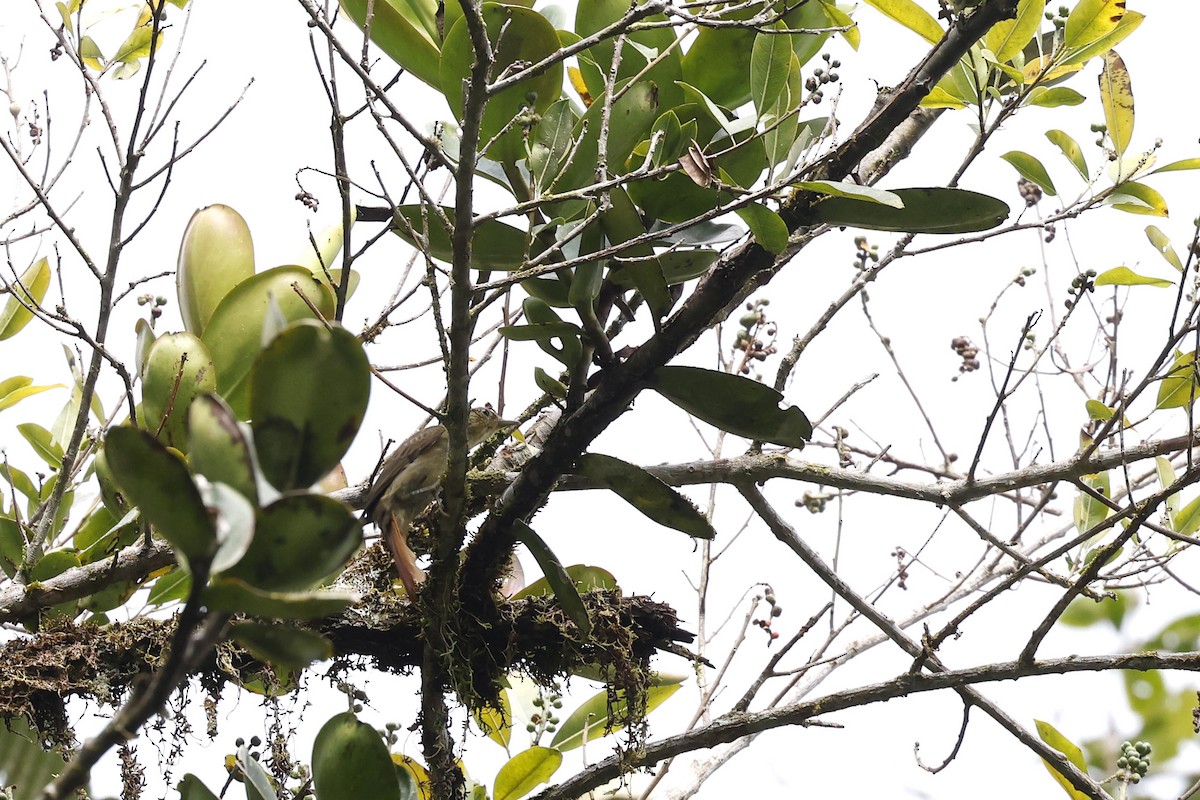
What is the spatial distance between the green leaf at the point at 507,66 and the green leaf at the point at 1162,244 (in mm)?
1579

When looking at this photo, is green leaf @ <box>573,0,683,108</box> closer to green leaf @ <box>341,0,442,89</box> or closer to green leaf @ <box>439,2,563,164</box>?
green leaf @ <box>439,2,563,164</box>

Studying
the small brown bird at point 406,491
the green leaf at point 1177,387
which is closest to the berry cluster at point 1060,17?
the green leaf at point 1177,387

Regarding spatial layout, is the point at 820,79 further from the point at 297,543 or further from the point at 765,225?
the point at 297,543

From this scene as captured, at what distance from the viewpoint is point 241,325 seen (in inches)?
67.9

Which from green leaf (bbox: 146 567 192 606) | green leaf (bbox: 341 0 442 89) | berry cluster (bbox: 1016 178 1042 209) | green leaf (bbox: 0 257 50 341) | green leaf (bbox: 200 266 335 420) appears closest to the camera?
green leaf (bbox: 341 0 442 89)

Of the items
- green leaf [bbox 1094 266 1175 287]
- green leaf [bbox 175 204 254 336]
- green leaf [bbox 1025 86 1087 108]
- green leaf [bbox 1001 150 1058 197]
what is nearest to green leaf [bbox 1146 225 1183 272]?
green leaf [bbox 1094 266 1175 287]

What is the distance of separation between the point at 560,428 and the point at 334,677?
762mm

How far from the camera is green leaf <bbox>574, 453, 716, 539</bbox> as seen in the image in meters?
1.62

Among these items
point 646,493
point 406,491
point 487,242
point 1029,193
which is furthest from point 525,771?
point 1029,193

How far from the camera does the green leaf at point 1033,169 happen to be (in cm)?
228

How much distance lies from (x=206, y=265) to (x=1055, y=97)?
1693 millimetres

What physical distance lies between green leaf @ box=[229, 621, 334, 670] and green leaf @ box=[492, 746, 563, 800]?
1.42 m

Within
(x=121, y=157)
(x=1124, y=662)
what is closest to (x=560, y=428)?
(x=1124, y=662)

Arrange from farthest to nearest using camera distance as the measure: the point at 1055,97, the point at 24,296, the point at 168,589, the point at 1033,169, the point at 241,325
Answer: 1. the point at 24,296
2. the point at 1033,169
3. the point at 168,589
4. the point at 1055,97
5. the point at 241,325
